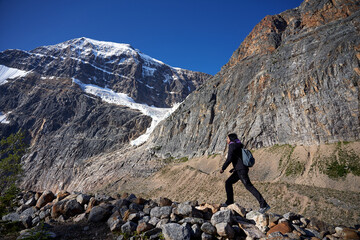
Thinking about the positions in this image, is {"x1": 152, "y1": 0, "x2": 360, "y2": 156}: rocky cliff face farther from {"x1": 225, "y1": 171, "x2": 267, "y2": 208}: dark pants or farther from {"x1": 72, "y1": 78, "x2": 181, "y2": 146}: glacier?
{"x1": 225, "y1": 171, "x2": 267, "y2": 208}: dark pants

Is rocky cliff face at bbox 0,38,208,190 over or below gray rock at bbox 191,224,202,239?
over

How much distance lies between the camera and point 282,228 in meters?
5.53

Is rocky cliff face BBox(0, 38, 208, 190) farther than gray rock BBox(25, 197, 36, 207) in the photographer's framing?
Yes

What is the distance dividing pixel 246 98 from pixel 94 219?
191ft

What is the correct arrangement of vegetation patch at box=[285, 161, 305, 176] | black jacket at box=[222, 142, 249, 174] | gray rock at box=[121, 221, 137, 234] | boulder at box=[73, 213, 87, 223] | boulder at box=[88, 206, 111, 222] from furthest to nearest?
vegetation patch at box=[285, 161, 305, 176]
boulder at box=[73, 213, 87, 223]
boulder at box=[88, 206, 111, 222]
black jacket at box=[222, 142, 249, 174]
gray rock at box=[121, 221, 137, 234]

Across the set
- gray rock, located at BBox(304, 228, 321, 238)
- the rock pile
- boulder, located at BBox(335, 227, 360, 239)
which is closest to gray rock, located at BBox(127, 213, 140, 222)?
the rock pile

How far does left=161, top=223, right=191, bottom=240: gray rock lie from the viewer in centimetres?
550

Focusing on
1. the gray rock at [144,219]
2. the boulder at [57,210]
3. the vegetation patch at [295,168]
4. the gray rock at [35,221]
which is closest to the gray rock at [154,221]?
the gray rock at [144,219]

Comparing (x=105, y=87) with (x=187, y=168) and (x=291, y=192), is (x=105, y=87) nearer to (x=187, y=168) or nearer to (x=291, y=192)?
(x=187, y=168)

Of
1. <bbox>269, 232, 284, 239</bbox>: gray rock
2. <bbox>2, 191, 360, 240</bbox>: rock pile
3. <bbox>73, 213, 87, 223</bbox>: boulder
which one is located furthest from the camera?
<bbox>73, 213, 87, 223</bbox>: boulder

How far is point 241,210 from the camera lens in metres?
6.94

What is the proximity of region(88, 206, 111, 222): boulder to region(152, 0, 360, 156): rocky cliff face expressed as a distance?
45477 millimetres

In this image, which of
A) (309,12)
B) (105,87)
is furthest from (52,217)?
(105,87)

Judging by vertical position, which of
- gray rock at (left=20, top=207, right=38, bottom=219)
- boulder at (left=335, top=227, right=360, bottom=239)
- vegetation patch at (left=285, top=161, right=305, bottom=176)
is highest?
gray rock at (left=20, top=207, right=38, bottom=219)
